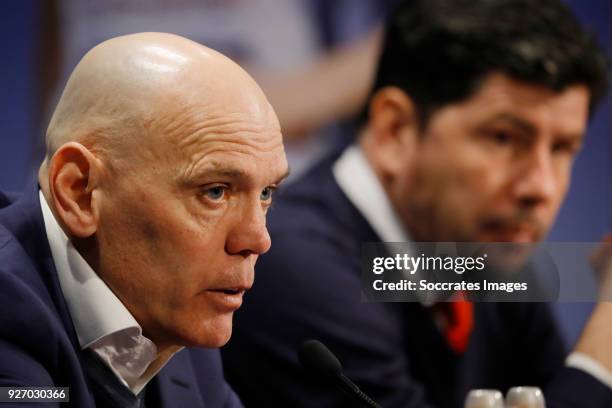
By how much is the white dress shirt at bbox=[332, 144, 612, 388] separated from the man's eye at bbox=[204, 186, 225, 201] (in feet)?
3.16

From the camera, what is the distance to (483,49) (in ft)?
8.23

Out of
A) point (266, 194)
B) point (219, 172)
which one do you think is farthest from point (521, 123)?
point (219, 172)

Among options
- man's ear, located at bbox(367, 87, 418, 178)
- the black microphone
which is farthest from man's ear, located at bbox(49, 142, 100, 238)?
man's ear, located at bbox(367, 87, 418, 178)

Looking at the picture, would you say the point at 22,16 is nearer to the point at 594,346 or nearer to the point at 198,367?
the point at 198,367

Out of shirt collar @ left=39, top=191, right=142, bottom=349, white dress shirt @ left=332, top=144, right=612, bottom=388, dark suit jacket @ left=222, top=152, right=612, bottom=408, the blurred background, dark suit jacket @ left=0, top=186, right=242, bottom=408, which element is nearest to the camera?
dark suit jacket @ left=0, top=186, right=242, bottom=408

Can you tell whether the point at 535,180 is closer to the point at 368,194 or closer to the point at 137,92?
the point at 368,194

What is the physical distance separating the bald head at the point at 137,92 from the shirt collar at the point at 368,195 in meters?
0.96

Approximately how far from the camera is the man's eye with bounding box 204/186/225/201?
155cm

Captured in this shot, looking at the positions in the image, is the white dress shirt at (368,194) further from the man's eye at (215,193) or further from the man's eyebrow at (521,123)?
the man's eye at (215,193)

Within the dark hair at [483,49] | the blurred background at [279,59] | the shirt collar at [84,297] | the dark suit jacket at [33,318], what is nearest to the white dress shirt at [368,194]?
the dark hair at [483,49]

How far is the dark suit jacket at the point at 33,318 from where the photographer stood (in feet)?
4.63

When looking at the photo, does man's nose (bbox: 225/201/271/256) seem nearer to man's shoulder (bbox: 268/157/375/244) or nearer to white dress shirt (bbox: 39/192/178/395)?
white dress shirt (bbox: 39/192/178/395)

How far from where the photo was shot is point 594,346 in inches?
87.4

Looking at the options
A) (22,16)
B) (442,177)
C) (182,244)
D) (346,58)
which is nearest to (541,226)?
(442,177)
